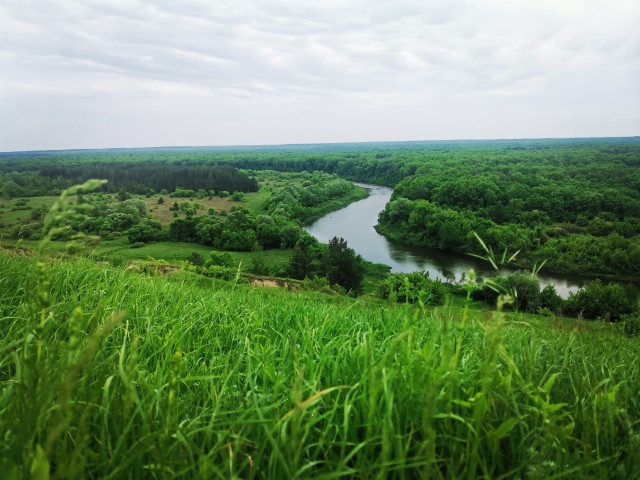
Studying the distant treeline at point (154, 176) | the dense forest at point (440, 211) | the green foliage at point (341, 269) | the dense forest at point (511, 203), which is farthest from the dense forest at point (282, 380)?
the distant treeline at point (154, 176)

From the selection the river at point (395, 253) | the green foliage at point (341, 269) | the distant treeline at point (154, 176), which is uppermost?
the distant treeline at point (154, 176)

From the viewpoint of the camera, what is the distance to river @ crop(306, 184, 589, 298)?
4734 centimetres

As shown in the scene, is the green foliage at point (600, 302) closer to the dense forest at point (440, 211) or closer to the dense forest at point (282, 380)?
the dense forest at point (440, 211)

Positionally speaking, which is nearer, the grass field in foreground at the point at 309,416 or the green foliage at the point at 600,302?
the grass field in foreground at the point at 309,416

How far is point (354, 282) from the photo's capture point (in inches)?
1630

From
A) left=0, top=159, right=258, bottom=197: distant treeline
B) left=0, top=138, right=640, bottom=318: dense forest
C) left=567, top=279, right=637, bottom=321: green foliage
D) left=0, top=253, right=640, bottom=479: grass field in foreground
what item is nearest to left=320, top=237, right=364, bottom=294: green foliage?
left=0, top=138, right=640, bottom=318: dense forest

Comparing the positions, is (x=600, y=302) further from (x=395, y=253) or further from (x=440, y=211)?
(x=440, y=211)

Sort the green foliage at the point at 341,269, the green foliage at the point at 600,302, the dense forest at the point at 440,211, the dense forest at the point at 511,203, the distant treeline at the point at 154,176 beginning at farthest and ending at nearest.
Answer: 1. the distant treeline at the point at 154,176
2. the dense forest at the point at 511,203
3. the dense forest at the point at 440,211
4. the green foliage at the point at 341,269
5. the green foliage at the point at 600,302

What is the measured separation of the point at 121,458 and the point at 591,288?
145 ft

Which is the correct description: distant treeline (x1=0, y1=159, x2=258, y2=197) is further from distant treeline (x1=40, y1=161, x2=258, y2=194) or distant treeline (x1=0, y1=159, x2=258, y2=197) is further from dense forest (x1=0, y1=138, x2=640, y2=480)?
dense forest (x1=0, y1=138, x2=640, y2=480)

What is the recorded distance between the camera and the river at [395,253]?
155 feet

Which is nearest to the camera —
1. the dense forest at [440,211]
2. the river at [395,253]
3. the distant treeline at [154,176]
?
the river at [395,253]

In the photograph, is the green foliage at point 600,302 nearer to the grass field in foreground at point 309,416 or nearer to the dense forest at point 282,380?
the dense forest at point 282,380

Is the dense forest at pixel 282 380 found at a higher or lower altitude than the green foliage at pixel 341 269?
higher
